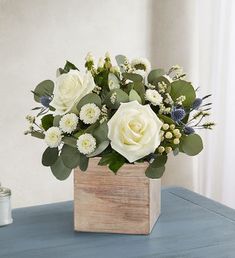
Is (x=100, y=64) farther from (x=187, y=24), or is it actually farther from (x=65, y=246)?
(x=187, y=24)

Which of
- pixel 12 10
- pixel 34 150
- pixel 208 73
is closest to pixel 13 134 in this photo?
pixel 34 150

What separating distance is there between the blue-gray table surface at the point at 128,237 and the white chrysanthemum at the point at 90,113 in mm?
287

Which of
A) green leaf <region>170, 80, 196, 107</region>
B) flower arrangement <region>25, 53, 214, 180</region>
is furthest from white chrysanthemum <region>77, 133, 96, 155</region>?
green leaf <region>170, 80, 196, 107</region>

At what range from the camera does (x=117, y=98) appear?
3.64 feet

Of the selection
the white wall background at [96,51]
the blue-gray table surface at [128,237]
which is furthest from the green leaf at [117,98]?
the white wall background at [96,51]

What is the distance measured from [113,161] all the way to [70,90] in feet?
0.61

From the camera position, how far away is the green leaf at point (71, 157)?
3.71ft

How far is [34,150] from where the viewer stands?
2439 millimetres

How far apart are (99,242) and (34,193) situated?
1347 mm

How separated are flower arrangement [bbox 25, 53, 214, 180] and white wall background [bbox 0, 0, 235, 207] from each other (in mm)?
1191

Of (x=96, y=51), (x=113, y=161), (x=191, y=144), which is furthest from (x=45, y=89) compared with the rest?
(x=96, y=51)

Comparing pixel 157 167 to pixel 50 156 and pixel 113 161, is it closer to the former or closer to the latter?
pixel 113 161

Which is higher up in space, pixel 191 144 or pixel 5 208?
pixel 191 144

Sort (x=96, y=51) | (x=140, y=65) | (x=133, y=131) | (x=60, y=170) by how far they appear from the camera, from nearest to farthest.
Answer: (x=133, y=131) < (x=60, y=170) < (x=140, y=65) < (x=96, y=51)
